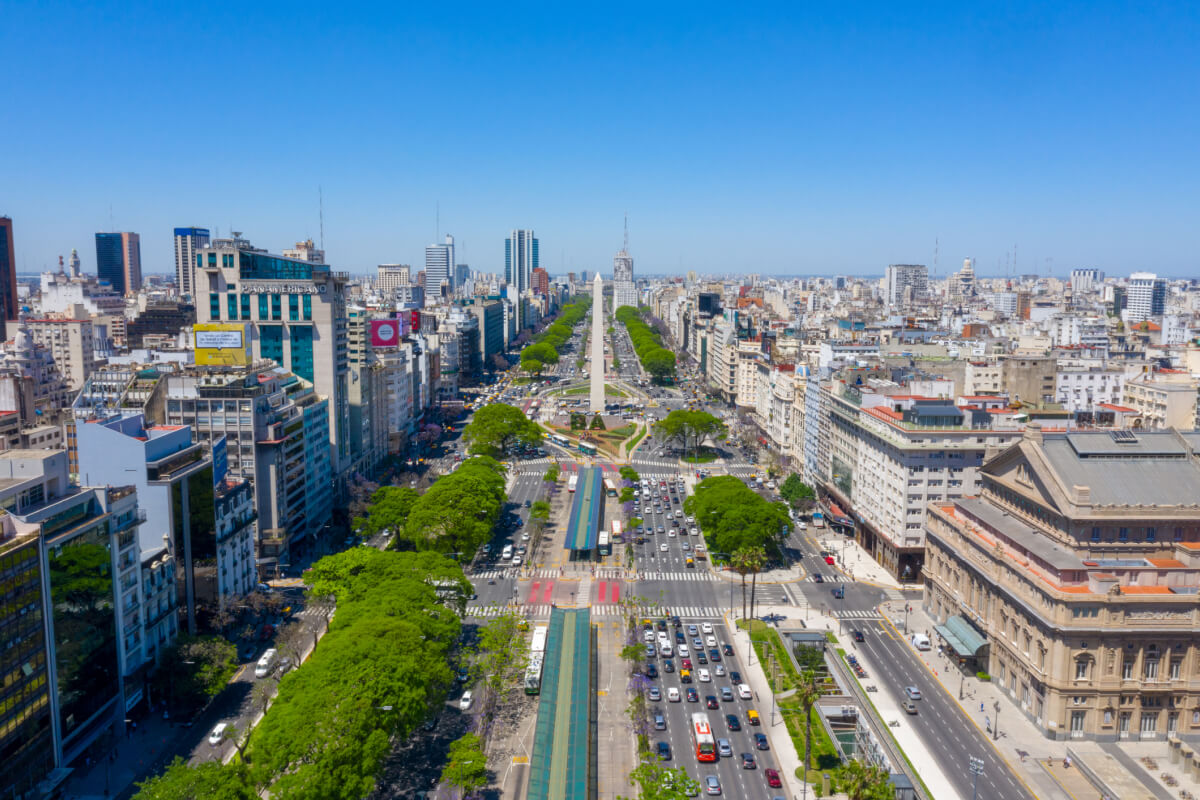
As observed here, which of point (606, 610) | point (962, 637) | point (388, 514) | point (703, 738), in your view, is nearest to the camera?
point (703, 738)

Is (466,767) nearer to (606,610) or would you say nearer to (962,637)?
(606,610)

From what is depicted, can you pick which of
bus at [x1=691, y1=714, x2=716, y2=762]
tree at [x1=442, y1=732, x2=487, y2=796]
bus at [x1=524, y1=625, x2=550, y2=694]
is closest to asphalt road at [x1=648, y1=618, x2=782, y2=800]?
bus at [x1=691, y1=714, x2=716, y2=762]

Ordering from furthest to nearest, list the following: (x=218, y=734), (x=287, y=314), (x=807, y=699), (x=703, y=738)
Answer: (x=287, y=314) < (x=218, y=734) < (x=703, y=738) < (x=807, y=699)

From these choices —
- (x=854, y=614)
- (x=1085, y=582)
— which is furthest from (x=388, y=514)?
(x=1085, y=582)

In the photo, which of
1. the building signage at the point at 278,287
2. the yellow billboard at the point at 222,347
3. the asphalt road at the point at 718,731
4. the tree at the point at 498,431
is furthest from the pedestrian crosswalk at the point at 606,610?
the tree at the point at 498,431

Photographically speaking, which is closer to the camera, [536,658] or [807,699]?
[807,699]

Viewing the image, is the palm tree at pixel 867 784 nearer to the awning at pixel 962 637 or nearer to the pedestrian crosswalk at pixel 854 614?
the awning at pixel 962 637
